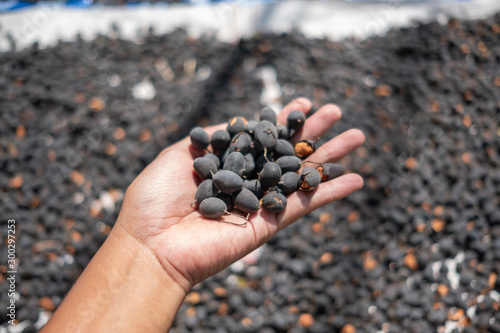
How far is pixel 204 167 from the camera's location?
1.33 meters

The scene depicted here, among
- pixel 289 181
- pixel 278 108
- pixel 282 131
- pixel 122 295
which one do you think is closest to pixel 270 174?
pixel 289 181

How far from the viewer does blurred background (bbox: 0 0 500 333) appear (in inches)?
64.1

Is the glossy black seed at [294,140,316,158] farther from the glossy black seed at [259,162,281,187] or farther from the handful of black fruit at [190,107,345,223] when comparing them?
the glossy black seed at [259,162,281,187]

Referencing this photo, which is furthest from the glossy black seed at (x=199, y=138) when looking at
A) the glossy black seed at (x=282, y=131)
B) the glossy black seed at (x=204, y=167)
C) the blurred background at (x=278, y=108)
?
the blurred background at (x=278, y=108)

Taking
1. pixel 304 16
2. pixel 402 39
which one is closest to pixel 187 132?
pixel 304 16

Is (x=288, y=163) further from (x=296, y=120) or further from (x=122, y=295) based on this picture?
(x=122, y=295)

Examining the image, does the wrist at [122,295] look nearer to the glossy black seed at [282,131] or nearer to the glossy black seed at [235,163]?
the glossy black seed at [235,163]

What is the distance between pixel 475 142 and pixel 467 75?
1.66 feet

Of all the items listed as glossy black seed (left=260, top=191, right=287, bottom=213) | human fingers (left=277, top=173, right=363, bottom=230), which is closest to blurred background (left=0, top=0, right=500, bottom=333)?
human fingers (left=277, top=173, right=363, bottom=230)

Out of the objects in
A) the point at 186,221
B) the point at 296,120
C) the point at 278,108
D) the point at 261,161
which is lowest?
the point at 278,108

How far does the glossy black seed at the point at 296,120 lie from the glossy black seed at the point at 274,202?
15.0 inches

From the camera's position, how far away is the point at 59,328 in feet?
3.48

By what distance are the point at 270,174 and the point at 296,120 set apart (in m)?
0.34

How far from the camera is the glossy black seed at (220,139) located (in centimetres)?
144
